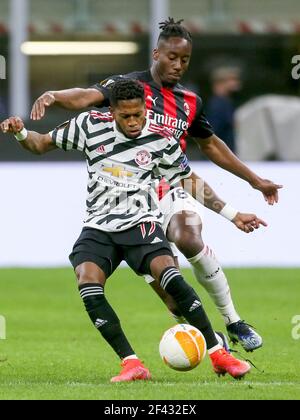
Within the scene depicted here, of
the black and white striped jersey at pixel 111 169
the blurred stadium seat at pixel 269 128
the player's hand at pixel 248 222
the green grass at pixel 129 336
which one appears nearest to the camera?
the green grass at pixel 129 336

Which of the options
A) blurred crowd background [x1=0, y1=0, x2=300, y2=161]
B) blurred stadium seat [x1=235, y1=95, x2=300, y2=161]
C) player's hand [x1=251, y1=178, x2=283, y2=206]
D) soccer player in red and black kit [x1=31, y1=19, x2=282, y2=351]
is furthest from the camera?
blurred crowd background [x1=0, y1=0, x2=300, y2=161]

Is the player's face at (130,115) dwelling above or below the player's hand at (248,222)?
above

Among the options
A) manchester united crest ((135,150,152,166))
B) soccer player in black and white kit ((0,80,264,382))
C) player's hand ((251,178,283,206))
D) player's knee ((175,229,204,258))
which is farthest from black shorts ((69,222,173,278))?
player's hand ((251,178,283,206))

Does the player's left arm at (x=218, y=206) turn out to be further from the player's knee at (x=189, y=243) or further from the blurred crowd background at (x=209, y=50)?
the blurred crowd background at (x=209, y=50)

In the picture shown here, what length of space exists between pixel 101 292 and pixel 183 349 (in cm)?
63

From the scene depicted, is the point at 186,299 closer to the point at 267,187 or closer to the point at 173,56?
the point at 267,187

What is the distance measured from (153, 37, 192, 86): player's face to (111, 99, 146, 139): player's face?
18.7 inches

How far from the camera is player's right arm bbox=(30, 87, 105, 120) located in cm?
785

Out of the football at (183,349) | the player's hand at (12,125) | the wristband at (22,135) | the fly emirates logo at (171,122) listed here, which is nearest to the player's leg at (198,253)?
the fly emirates logo at (171,122)

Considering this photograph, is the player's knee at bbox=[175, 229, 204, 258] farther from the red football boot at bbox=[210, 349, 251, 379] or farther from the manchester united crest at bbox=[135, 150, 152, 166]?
the red football boot at bbox=[210, 349, 251, 379]

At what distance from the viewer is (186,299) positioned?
316 inches

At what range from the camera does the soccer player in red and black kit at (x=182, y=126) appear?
27.5ft

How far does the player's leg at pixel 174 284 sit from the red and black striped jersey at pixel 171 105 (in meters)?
0.77

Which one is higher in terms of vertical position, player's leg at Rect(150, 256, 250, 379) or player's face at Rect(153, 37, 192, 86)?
player's face at Rect(153, 37, 192, 86)
